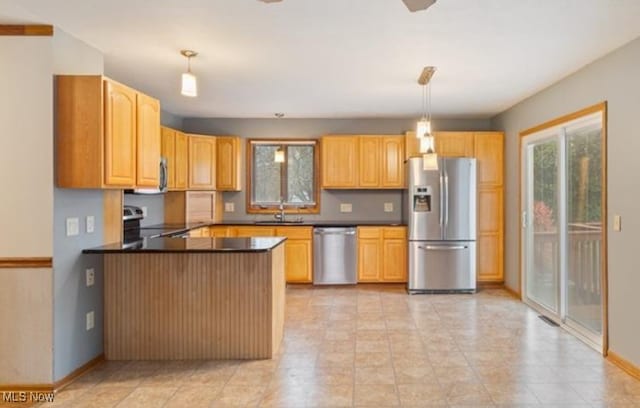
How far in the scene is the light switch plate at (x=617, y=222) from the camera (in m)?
3.31

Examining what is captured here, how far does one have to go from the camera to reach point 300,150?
6.71 metres

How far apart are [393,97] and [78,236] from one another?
357 cm

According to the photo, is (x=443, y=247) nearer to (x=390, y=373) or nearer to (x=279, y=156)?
(x=279, y=156)

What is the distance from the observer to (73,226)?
3.04 metres

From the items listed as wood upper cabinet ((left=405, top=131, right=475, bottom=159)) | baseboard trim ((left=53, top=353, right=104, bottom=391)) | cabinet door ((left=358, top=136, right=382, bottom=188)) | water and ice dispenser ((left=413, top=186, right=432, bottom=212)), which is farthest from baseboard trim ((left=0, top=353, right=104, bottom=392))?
wood upper cabinet ((left=405, top=131, right=475, bottom=159))

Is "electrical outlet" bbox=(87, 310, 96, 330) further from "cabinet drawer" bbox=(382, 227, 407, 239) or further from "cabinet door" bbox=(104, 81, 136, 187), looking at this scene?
"cabinet drawer" bbox=(382, 227, 407, 239)

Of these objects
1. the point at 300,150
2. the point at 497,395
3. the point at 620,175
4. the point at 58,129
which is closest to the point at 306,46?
the point at 58,129

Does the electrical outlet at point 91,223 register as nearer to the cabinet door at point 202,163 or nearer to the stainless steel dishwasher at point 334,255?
the cabinet door at point 202,163

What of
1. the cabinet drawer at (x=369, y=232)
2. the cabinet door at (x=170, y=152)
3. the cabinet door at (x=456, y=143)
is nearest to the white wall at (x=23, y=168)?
the cabinet door at (x=170, y=152)

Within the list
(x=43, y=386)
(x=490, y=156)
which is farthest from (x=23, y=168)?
(x=490, y=156)

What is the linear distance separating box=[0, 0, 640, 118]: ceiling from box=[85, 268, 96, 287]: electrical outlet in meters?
1.69

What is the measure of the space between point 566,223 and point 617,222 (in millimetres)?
932

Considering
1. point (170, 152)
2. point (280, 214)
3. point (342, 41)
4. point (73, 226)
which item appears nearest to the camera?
point (73, 226)

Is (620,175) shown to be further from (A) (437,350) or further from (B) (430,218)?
(B) (430,218)
